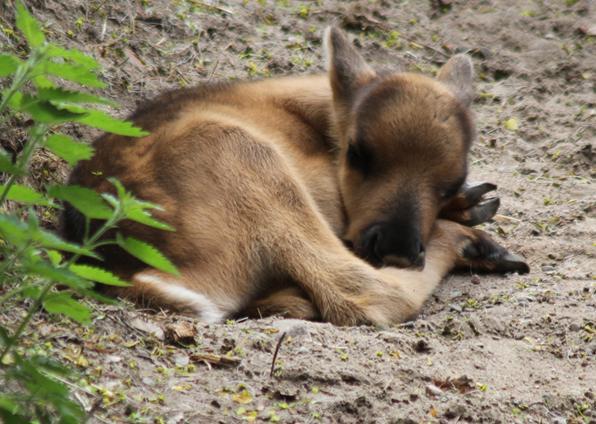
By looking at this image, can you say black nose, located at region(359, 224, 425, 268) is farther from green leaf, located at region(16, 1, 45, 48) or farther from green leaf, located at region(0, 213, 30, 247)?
green leaf, located at region(0, 213, 30, 247)

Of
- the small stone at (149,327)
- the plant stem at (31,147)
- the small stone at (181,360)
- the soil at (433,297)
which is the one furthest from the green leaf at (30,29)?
the small stone at (149,327)

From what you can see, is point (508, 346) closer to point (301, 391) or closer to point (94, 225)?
point (301, 391)

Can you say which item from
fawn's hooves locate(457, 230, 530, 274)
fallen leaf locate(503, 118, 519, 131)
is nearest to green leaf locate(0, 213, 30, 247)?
fawn's hooves locate(457, 230, 530, 274)

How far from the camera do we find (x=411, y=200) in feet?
21.5

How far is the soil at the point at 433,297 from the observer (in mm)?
4367

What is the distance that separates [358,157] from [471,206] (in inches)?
35.2

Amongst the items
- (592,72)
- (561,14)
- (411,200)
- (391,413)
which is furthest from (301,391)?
(561,14)

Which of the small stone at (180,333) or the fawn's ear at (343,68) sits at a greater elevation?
the fawn's ear at (343,68)

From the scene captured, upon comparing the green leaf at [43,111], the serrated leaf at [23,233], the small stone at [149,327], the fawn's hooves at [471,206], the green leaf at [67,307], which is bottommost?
the fawn's hooves at [471,206]

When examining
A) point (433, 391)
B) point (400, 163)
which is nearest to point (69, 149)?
point (433, 391)

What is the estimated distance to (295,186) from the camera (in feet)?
20.4

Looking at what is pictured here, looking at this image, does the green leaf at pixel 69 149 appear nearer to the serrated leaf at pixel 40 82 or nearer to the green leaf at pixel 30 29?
the serrated leaf at pixel 40 82

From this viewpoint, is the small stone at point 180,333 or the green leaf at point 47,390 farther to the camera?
the small stone at point 180,333

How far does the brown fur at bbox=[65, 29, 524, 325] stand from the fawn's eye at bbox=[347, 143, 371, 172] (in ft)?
0.07
